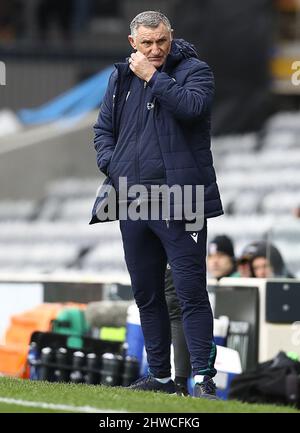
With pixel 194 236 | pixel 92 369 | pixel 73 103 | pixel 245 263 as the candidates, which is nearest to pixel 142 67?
pixel 194 236

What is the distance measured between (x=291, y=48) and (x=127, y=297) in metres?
9.56

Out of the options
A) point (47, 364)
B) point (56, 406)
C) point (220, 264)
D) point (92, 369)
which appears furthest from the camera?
point (220, 264)

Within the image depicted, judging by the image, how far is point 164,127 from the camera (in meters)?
6.48

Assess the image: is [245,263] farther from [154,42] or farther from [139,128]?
[154,42]

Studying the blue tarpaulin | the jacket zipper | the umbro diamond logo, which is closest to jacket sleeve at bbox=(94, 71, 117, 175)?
the jacket zipper

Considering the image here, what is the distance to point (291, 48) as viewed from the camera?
64.4 ft

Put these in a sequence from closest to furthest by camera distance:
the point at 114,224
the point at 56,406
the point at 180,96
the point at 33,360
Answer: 1. the point at 56,406
2. the point at 180,96
3. the point at 33,360
4. the point at 114,224

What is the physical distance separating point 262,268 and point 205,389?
13.8 ft

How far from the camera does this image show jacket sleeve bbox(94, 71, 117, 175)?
6.68 m

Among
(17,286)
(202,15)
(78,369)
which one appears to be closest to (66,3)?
(202,15)

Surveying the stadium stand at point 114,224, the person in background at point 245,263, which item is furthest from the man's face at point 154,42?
the stadium stand at point 114,224

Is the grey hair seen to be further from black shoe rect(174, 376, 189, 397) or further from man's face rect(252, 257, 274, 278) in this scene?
man's face rect(252, 257, 274, 278)

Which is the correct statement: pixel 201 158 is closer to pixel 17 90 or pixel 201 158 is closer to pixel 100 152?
pixel 100 152

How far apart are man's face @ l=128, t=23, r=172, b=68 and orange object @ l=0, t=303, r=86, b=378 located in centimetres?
423
